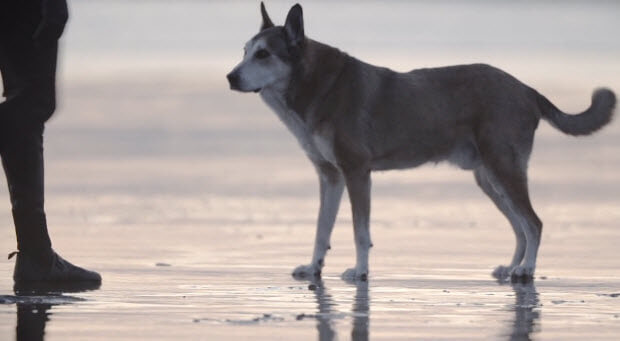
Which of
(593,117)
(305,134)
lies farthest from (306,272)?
(593,117)

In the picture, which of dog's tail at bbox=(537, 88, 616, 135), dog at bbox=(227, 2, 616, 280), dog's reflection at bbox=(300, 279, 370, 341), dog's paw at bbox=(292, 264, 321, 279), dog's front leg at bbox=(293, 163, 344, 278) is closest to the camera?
dog's reflection at bbox=(300, 279, 370, 341)

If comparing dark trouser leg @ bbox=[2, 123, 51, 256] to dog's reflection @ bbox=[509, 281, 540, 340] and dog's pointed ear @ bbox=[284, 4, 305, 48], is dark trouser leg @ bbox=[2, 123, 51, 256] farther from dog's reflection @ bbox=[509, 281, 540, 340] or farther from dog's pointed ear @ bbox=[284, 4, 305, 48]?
dog's reflection @ bbox=[509, 281, 540, 340]

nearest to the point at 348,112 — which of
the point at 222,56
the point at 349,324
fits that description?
the point at 349,324

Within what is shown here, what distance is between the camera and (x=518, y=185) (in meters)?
9.96

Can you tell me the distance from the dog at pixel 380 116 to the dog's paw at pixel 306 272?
24 cm

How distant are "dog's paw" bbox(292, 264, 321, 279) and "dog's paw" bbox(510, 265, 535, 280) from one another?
1038 mm

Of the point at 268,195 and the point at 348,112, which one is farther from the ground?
the point at 348,112

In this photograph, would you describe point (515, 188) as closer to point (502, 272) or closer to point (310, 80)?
point (502, 272)

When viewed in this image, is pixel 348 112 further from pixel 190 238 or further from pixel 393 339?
pixel 393 339

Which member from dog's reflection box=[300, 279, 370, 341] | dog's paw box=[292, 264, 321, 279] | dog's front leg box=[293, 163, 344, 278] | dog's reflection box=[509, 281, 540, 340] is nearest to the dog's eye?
dog's front leg box=[293, 163, 344, 278]

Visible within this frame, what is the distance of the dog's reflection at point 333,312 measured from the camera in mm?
6675

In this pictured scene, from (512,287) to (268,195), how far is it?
14.4ft

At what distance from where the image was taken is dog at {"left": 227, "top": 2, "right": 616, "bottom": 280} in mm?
9766

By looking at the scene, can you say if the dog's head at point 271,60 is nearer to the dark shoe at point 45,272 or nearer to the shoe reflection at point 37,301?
the dark shoe at point 45,272
